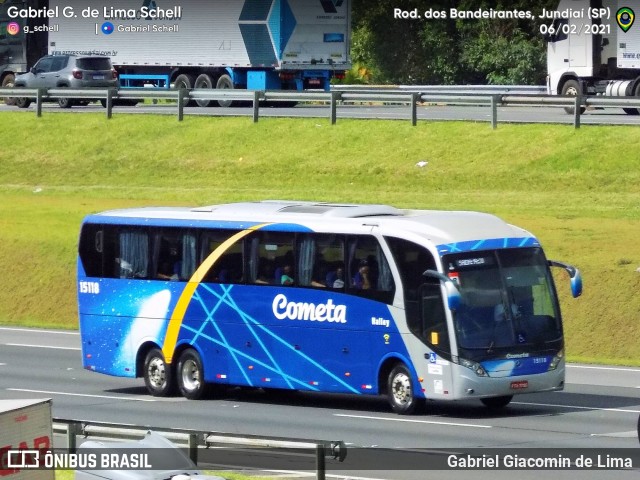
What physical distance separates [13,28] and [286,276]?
41.0 metres

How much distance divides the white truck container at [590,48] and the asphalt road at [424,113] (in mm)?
2215

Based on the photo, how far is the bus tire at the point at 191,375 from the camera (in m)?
21.0

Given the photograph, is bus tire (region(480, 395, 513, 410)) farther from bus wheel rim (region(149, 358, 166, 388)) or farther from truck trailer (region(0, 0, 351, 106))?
truck trailer (region(0, 0, 351, 106))

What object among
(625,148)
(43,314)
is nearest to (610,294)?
(625,148)

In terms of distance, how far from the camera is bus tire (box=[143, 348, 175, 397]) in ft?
69.9

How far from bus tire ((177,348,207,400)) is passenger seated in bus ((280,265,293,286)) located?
189 centimetres

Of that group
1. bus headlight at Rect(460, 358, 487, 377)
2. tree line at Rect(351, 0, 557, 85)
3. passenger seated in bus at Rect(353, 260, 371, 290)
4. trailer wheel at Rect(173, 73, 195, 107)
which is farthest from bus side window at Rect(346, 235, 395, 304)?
tree line at Rect(351, 0, 557, 85)

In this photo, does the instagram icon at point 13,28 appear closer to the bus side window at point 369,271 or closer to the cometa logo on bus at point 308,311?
the cometa logo on bus at point 308,311

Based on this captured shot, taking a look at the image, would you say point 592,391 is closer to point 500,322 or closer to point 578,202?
point 500,322

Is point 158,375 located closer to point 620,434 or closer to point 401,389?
point 401,389

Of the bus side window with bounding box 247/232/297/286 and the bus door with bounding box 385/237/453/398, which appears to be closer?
the bus door with bounding box 385/237/453/398

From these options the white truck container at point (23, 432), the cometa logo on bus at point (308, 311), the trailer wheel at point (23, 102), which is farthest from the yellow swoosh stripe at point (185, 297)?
the trailer wheel at point (23, 102)

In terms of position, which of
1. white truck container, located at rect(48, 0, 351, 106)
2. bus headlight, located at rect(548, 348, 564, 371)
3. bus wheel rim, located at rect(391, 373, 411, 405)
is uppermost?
white truck container, located at rect(48, 0, 351, 106)

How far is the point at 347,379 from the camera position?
1948 cm
